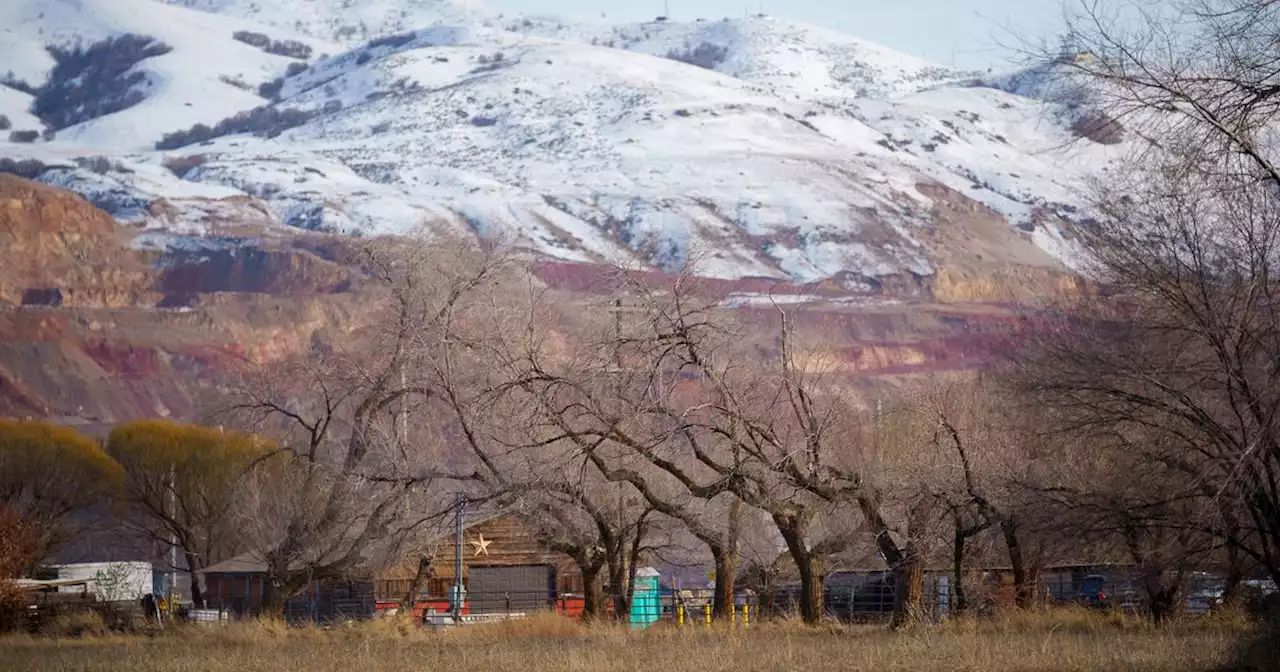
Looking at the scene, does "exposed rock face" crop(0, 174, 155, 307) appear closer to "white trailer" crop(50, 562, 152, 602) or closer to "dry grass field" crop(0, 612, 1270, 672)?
"white trailer" crop(50, 562, 152, 602)

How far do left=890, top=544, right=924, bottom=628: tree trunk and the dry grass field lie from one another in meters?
Result: 0.54

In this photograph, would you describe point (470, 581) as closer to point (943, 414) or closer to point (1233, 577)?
point (943, 414)

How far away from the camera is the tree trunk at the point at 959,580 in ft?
85.9

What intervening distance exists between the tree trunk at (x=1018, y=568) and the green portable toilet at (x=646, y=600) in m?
7.84

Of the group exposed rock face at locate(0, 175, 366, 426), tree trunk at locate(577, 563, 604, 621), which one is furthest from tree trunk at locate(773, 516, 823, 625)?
exposed rock face at locate(0, 175, 366, 426)

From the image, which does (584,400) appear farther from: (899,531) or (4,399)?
(4,399)

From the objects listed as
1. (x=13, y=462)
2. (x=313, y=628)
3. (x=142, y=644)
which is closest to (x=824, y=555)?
(x=313, y=628)

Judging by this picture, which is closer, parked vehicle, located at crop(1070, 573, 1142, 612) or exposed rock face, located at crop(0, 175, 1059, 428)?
parked vehicle, located at crop(1070, 573, 1142, 612)

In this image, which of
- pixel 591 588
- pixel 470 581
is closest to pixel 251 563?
pixel 470 581

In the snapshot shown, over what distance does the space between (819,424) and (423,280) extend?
1293 centimetres

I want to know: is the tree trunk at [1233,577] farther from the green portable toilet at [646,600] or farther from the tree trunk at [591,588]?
the green portable toilet at [646,600]

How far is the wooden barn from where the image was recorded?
45.5 metres

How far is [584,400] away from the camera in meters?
24.8

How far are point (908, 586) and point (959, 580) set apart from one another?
0.90 m
